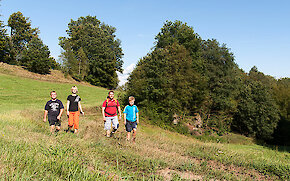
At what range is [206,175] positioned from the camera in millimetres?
5199

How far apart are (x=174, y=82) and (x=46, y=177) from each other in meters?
22.3

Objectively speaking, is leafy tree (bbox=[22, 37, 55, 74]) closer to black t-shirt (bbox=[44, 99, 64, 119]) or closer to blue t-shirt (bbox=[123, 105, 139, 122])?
black t-shirt (bbox=[44, 99, 64, 119])

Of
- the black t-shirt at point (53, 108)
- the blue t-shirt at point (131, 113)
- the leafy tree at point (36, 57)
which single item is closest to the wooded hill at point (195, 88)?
the leafy tree at point (36, 57)

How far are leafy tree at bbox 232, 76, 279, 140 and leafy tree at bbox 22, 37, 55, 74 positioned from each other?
129ft

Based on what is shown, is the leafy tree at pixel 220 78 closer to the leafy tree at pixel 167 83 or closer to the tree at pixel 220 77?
the tree at pixel 220 77

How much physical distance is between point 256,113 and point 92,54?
4902cm

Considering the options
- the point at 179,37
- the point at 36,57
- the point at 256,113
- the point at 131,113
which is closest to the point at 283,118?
the point at 256,113

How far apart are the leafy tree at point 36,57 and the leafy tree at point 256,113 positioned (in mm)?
39266

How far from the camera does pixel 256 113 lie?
33844 millimetres

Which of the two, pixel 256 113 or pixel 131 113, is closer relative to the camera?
pixel 131 113

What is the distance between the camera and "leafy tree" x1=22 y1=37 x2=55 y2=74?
43062mm

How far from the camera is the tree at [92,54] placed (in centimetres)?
5344

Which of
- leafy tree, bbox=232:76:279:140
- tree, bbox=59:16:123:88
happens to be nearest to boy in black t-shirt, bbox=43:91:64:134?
leafy tree, bbox=232:76:279:140

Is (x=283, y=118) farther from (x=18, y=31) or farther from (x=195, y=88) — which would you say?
(x=18, y=31)
